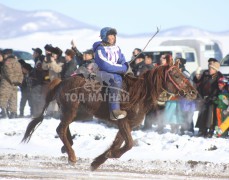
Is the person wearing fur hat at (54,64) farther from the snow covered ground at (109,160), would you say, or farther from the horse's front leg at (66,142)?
the horse's front leg at (66,142)

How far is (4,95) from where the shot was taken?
65.3 feet

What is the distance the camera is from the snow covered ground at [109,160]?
1122cm

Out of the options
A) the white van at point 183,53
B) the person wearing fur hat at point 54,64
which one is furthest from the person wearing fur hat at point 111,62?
the white van at point 183,53

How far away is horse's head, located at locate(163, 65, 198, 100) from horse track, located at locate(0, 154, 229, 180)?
1.27 m

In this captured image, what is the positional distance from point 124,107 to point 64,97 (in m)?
1.55

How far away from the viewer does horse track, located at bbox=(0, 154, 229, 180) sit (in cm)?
1088

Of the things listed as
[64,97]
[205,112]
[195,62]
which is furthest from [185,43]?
[64,97]

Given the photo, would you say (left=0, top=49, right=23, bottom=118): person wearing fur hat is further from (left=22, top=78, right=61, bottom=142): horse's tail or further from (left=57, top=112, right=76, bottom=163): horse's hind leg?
(left=57, top=112, right=76, bottom=163): horse's hind leg

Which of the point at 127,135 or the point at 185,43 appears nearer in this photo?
the point at 127,135

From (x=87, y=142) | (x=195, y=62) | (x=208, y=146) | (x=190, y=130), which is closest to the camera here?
(x=208, y=146)

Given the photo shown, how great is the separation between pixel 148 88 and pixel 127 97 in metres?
0.38

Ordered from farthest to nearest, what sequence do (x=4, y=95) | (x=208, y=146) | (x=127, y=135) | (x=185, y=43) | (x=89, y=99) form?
(x=185, y=43) → (x=4, y=95) → (x=208, y=146) → (x=89, y=99) → (x=127, y=135)

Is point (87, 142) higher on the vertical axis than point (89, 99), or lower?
lower

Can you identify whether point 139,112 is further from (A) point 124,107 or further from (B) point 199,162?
(B) point 199,162
